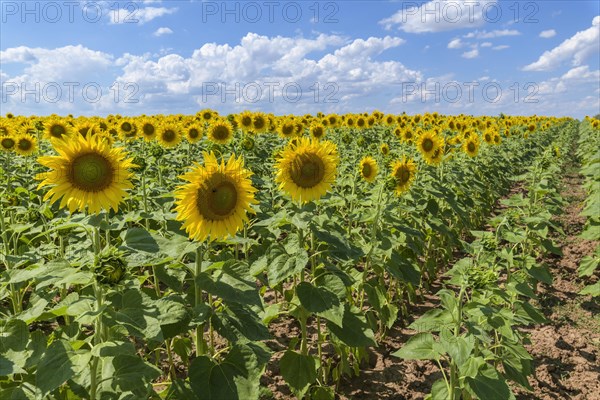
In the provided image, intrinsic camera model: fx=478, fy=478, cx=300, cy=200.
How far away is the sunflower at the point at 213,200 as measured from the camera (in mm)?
2771

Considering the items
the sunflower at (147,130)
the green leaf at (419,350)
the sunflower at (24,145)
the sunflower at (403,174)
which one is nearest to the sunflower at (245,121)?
the sunflower at (147,130)

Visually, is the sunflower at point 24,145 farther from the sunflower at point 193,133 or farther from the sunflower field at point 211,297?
the sunflower field at point 211,297

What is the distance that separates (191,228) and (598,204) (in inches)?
243

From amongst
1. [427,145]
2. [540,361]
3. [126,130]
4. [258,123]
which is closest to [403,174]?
[427,145]

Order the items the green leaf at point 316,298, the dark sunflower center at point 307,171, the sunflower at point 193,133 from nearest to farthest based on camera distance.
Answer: the green leaf at point 316,298, the dark sunflower center at point 307,171, the sunflower at point 193,133

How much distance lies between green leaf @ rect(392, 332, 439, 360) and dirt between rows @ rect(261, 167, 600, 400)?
0.97 metres

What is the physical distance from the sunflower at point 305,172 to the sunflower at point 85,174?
1271mm

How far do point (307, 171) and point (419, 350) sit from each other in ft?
5.08

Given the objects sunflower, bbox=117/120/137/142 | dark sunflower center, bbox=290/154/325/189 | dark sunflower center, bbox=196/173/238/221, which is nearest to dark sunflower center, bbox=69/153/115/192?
dark sunflower center, bbox=196/173/238/221

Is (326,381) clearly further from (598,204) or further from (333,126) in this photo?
(333,126)

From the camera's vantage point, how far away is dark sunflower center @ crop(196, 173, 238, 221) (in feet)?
9.18

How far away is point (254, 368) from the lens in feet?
8.45

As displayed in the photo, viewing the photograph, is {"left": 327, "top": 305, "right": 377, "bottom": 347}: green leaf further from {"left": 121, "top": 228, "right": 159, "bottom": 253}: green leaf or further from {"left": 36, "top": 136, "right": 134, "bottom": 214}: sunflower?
{"left": 36, "top": 136, "right": 134, "bottom": 214}: sunflower

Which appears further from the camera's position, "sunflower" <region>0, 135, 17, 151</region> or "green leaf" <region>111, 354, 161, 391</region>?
"sunflower" <region>0, 135, 17, 151</region>
